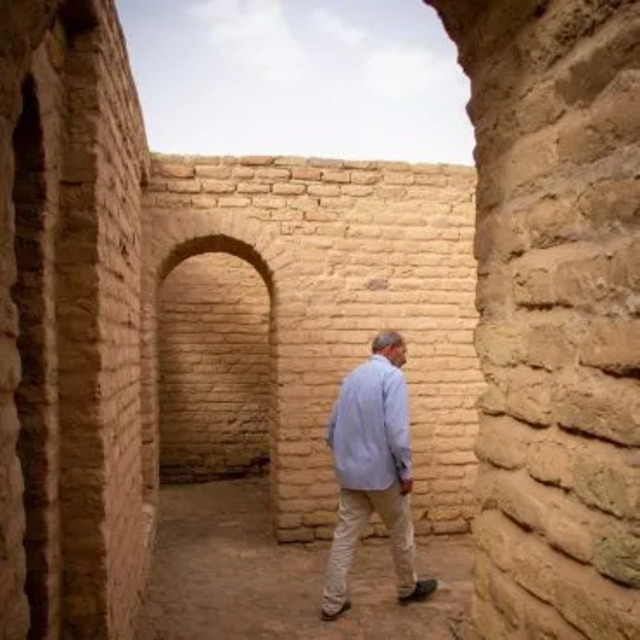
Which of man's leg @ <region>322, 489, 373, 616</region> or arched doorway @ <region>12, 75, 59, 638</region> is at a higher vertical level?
arched doorway @ <region>12, 75, 59, 638</region>

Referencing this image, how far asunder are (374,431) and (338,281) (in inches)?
78.0

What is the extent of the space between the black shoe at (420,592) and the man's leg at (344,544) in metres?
0.48

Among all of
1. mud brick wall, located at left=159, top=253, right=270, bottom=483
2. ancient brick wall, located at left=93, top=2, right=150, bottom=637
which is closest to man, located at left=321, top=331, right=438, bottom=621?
ancient brick wall, located at left=93, top=2, right=150, bottom=637

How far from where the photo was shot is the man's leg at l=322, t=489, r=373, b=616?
3955 mm

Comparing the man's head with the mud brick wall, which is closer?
the man's head

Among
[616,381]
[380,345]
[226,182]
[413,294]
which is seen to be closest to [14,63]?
[616,381]

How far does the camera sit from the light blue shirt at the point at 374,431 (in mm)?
3814

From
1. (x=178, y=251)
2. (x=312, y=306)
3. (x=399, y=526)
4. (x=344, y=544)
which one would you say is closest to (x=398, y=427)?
(x=399, y=526)

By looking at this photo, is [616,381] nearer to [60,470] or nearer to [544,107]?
[544,107]

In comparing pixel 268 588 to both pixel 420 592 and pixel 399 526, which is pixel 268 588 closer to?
pixel 420 592

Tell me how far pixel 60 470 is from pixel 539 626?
1.96 metres

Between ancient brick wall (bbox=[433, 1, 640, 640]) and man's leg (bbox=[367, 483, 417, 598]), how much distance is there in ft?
6.84

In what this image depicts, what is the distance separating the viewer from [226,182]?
5.45 meters

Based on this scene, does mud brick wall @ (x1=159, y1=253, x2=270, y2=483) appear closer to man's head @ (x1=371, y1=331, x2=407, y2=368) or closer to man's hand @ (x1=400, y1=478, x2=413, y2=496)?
man's head @ (x1=371, y1=331, x2=407, y2=368)
